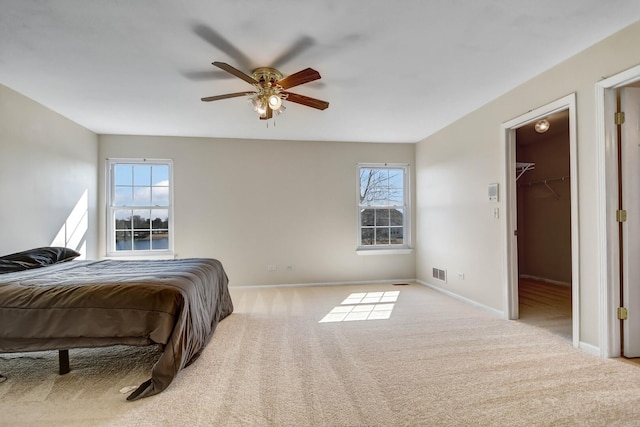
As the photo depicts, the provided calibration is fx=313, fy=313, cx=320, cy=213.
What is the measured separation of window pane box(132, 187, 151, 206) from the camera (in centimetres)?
498

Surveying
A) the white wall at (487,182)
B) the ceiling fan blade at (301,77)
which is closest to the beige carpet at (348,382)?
the white wall at (487,182)

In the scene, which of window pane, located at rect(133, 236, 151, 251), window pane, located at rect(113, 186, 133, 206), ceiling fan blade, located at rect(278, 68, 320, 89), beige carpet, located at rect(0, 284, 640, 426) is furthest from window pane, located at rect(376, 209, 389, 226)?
window pane, located at rect(113, 186, 133, 206)

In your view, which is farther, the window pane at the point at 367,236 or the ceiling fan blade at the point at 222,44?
the window pane at the point at 367,236

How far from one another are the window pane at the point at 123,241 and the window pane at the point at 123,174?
31.3 inches

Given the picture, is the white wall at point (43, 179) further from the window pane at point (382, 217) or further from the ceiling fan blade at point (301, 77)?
the window pane at point (382, 217)

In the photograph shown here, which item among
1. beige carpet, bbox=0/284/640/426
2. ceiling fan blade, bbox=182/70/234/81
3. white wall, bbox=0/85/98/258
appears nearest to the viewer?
beige carpet, bbox=0/284/640/426

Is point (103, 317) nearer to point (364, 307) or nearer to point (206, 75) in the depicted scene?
point (206, 75)

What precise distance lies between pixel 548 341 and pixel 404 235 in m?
3.00

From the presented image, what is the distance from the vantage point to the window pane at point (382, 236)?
5566 mm

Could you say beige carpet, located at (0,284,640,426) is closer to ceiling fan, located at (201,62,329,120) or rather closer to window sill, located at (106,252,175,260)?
ceiling fan, located at (201,62,329,120)

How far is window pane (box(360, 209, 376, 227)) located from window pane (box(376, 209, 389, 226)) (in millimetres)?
76

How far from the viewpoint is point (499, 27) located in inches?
86.2

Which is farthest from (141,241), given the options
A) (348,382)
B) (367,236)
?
(348,382)

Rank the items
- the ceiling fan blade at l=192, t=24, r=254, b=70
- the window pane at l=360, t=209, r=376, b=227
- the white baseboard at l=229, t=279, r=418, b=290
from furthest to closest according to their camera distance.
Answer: the window pane at l=360, t=209, r=376, b=227 → the white baseboard at l=229, t=279, r=418, b=290 → the ceiling fan blade at l=192, t=24, r=254, b=70
